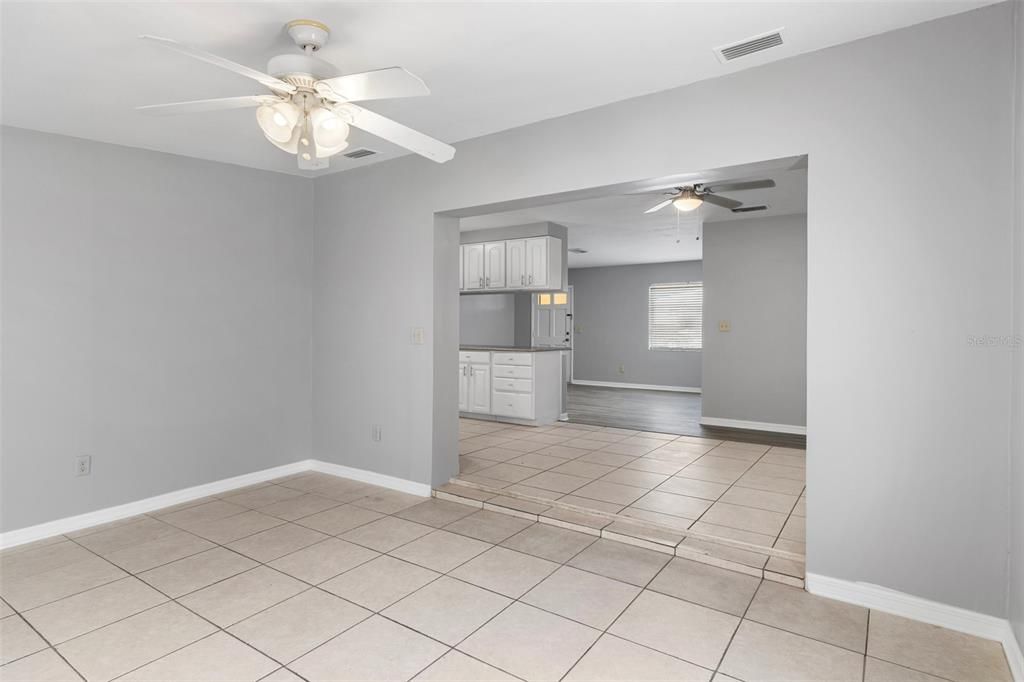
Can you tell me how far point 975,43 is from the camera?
7.43 feet

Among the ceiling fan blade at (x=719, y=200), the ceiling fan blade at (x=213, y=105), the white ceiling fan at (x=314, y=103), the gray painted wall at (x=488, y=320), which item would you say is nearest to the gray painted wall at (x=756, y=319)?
the ceiling fan blade at (x=719, y=200)

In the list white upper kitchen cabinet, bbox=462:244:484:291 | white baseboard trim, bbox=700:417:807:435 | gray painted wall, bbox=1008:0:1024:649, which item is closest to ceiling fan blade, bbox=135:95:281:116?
gray painted wall, bbox=1008:0:1024:649

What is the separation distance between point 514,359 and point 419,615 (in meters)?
4.52

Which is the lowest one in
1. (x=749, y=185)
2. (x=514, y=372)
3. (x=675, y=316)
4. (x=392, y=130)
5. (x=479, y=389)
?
(x=479, y=389)

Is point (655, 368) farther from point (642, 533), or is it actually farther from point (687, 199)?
point (642, 533)

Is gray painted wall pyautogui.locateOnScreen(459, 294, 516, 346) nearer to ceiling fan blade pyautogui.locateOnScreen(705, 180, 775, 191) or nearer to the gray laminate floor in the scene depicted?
the gray laminate floor

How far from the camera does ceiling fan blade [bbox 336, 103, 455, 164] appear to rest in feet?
7.44

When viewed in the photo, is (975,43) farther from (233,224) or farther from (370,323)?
(233,224)

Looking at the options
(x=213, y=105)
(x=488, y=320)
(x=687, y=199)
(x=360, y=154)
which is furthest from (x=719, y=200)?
(x=488, y=320)

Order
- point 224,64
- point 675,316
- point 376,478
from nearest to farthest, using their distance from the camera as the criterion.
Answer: point 224,64, point 376,478, point 675,316

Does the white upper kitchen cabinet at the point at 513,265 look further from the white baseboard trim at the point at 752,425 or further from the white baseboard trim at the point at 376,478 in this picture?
the white baseboard trim at the point at 376,478

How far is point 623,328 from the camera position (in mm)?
10984

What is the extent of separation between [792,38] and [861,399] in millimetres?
1661

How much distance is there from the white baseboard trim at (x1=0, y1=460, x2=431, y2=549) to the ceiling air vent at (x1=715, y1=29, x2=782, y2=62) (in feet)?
10.9
